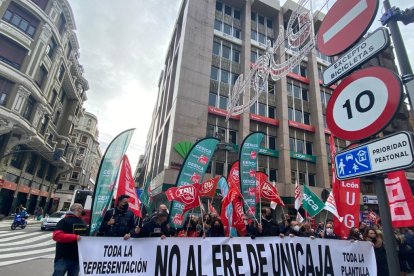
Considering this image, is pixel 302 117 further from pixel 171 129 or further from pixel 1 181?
pixel 1 181

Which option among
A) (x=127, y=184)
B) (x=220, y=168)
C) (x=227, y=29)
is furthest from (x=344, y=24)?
(x=227, y=29)

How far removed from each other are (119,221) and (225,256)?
99.1 inches

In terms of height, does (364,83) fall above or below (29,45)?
below

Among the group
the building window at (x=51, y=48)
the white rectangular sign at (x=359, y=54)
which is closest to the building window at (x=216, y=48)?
the building window at (x=51, y=48)

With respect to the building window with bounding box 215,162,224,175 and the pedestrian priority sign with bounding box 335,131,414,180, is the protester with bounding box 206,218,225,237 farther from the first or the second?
the building window with bounding box 215,162,224,175

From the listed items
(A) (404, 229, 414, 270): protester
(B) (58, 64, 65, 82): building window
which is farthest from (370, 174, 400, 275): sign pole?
(B) (58, 64, 65, 82): building window

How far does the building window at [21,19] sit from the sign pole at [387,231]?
30582mm

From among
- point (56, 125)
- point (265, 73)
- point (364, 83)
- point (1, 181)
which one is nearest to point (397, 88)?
point (364, 83)

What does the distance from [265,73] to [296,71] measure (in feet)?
50.1

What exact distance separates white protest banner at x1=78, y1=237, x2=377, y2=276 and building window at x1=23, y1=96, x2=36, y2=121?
25.3 m

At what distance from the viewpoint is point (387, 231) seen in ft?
5.86

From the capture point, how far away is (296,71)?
3130cm

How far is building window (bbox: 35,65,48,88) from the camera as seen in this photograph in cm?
2546

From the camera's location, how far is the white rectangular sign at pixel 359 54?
6.64 ft
